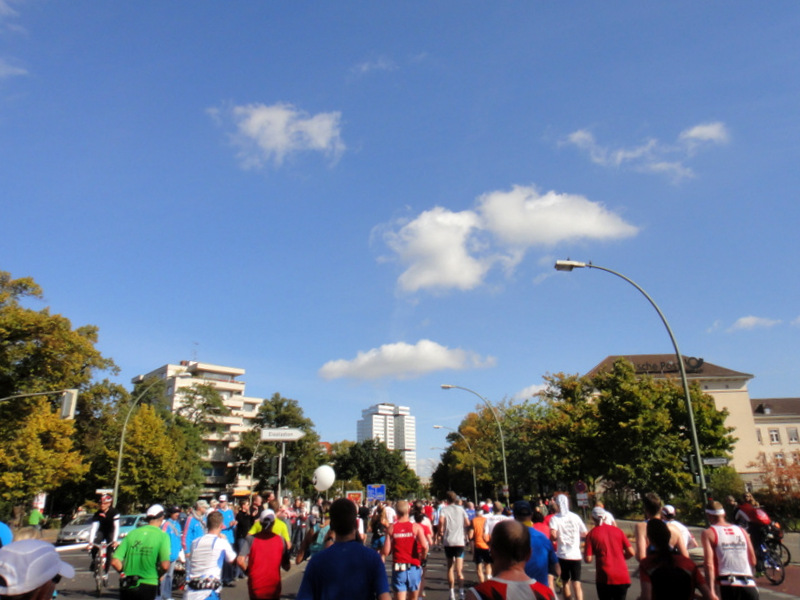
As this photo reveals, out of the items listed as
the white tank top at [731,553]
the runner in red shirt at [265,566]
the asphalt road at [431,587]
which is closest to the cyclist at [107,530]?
the asphalt road at [431,587]

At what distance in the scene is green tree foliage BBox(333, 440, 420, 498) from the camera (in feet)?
326

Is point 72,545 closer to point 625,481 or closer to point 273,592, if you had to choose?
point 273,592

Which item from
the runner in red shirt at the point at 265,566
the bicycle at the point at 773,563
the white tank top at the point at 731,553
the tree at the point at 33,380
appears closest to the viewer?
the runner in red shirt at the point at 265,566

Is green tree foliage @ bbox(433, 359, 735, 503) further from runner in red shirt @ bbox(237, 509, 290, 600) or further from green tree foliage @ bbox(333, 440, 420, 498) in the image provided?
green tree foliage @ bbox(333, 440, 420, 498)

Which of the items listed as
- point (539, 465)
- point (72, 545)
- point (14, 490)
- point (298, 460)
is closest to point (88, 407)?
point (14, 490)

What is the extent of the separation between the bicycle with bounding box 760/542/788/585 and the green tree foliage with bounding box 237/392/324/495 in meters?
58.1

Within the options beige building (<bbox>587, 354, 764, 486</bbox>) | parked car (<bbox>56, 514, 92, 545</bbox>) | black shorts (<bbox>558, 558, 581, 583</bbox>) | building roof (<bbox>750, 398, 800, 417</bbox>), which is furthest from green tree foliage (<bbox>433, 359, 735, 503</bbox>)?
building roof (<bbox>750, 398, 800, 417</bbox>)

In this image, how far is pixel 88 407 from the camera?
44.2 meters

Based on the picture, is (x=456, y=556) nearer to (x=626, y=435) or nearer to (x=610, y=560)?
(x=610, y=560)

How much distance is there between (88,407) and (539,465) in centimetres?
3495

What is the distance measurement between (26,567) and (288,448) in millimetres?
70270

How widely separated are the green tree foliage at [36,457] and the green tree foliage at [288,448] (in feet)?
105

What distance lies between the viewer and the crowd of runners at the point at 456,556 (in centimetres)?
344

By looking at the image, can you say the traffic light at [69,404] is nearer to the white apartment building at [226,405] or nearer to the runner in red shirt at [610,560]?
the runner in red shirt at [610,560]
